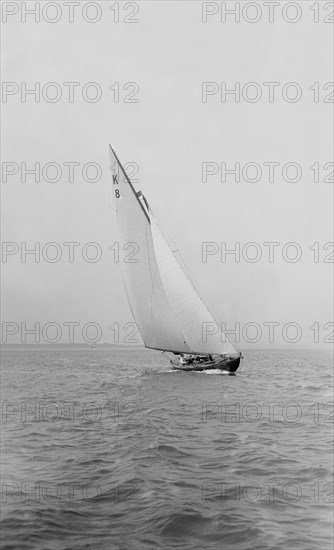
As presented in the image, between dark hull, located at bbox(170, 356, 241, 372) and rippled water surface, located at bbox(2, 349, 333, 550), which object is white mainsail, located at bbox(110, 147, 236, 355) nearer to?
dark hull, located at bbox(170, 356, 241, 372)

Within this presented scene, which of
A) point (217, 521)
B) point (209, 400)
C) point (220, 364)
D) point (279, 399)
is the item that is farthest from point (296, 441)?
point (220, 364)

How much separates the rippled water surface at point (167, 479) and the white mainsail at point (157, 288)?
21008 mm

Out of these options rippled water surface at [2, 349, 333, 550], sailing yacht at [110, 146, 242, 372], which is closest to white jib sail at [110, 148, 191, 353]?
sailing yacht at [110, 146, 242, 372]

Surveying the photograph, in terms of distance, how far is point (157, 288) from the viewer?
4875cm

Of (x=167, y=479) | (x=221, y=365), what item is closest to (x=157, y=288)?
(x=221, y=365)

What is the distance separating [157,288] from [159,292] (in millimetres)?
456

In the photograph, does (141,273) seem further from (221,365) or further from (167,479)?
(167,479)

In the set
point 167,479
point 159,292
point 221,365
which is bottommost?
point 221,365

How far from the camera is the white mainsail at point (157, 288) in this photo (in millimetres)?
47906

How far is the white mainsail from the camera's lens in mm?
47906

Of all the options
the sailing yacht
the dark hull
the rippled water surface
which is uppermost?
the sailing yacht

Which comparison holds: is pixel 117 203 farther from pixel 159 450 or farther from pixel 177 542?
pixel 177 542

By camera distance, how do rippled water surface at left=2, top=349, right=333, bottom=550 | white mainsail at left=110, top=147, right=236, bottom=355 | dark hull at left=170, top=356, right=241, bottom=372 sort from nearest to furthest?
rippled water surface at left=2, top=349, right=333, bottom=550 → white mainsail at left=110, top=147, right=236, bottom=355 → dark hull at left=170, top=356, right=241, bottom=372

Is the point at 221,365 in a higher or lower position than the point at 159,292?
lower
